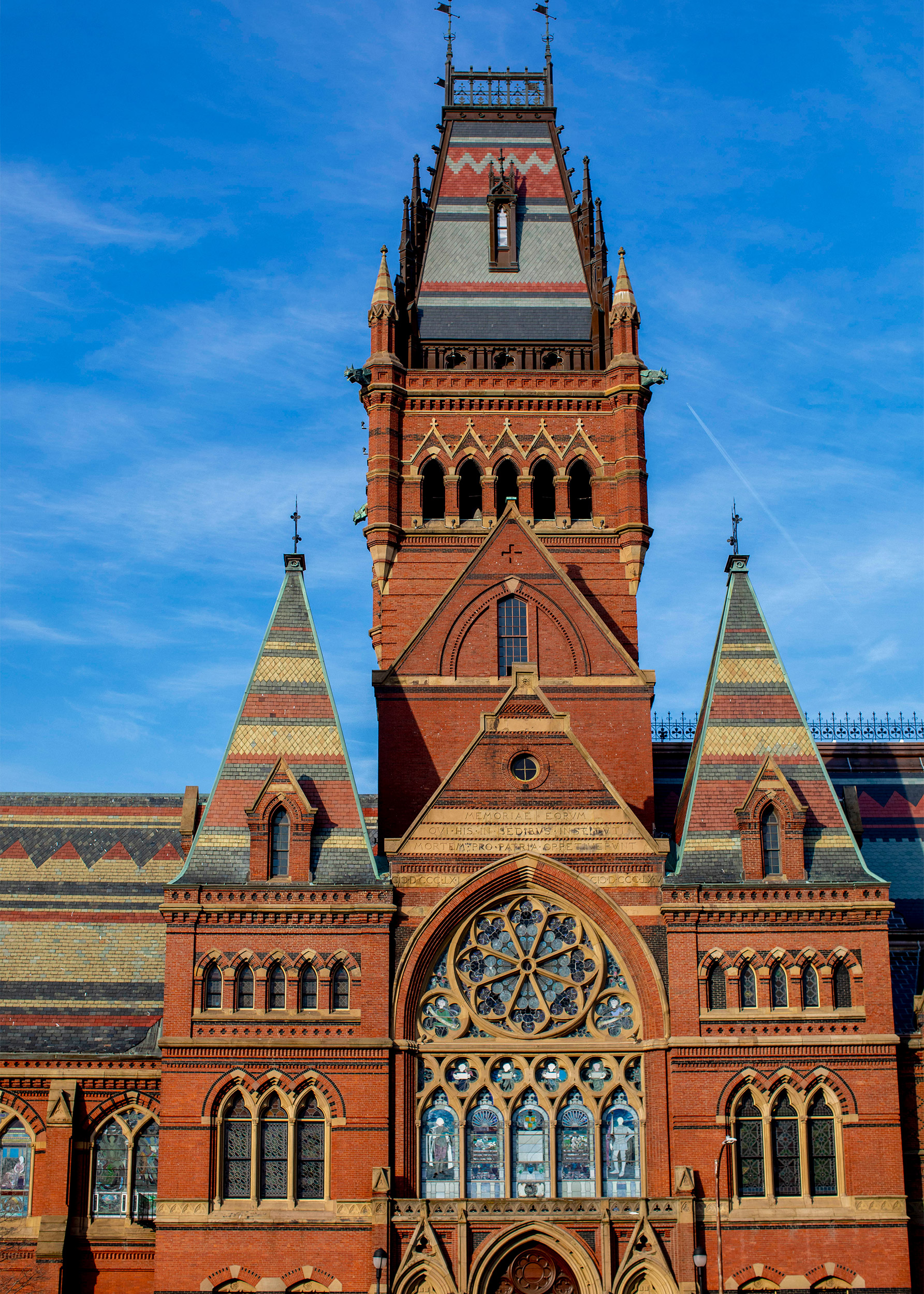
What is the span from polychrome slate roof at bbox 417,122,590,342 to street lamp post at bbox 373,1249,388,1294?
29.1 meters

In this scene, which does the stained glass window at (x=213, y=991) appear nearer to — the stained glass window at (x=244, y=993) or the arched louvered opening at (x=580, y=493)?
the stained glass window at (x=244, y=993)

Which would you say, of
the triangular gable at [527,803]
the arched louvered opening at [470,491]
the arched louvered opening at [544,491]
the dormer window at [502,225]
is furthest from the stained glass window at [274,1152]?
the dormer window at [502,225]

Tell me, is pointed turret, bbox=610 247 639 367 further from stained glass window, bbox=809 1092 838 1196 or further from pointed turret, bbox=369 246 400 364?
stained glass window, bbox=809 1092 838 1196

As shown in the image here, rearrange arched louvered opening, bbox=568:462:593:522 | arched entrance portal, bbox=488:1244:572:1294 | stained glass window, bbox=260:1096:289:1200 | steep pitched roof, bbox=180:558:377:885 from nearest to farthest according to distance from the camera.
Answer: arched entrance portal, bbox=488:1244:572:1294 → stained glass window, bbox=260:1096:289:1200 → steep pitched roof, bbox=180:558:377:885 → arched louvered opening, bbox=568:462:593:522

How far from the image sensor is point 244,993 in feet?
135

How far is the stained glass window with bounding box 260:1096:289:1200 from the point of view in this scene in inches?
1567

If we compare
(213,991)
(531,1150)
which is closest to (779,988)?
(531,1150)

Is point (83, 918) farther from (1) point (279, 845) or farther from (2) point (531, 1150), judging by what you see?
(2) point (531, 1150)

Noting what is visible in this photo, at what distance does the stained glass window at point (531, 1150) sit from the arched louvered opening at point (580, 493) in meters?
19.6

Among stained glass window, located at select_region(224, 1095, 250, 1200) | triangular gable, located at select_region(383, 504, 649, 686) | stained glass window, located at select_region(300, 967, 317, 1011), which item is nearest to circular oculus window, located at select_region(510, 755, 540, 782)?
triangular gable, located at select_region(383, 504, 649, 686)

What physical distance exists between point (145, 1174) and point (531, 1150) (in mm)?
10229

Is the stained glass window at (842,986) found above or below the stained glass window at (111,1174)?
above

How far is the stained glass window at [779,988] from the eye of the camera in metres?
41.1

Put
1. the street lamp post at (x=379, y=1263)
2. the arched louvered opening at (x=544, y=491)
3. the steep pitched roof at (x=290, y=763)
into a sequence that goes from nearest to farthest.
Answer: the street lamp post at (x=379, y=1263) → the steep pitched roof at (x=290, y=763) → the arched louvered opening at (x=544, y=491)
